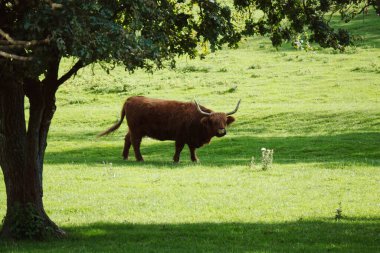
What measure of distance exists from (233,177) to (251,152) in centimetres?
817

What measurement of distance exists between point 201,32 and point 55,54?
12.5 feet

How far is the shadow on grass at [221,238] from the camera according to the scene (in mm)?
11781

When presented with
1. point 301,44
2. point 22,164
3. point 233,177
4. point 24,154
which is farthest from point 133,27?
point 233,177

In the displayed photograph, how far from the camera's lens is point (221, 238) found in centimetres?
1269

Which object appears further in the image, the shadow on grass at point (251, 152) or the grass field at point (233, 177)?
the shadow on grass at point (251, 152)

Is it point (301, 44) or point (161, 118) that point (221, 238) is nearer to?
point (301, 44)

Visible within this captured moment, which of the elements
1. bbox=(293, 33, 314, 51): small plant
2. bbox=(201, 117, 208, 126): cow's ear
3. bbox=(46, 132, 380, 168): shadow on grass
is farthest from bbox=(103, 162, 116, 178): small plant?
bbox=(293, 33, 314, 51): small plant

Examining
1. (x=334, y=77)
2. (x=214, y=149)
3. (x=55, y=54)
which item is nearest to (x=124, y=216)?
(x=55, y=54)

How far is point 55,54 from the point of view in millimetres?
10562

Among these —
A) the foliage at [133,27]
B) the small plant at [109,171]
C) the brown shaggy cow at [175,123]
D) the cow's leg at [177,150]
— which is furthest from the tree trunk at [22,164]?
the brown shaggy cow at [175,123]

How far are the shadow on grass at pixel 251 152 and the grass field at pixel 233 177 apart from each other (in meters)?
0.05

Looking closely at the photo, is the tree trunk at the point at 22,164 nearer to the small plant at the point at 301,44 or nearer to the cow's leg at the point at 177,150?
the small plant at the point at 301,44

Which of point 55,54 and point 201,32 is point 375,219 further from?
point 55,54

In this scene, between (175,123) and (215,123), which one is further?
(175,123)
